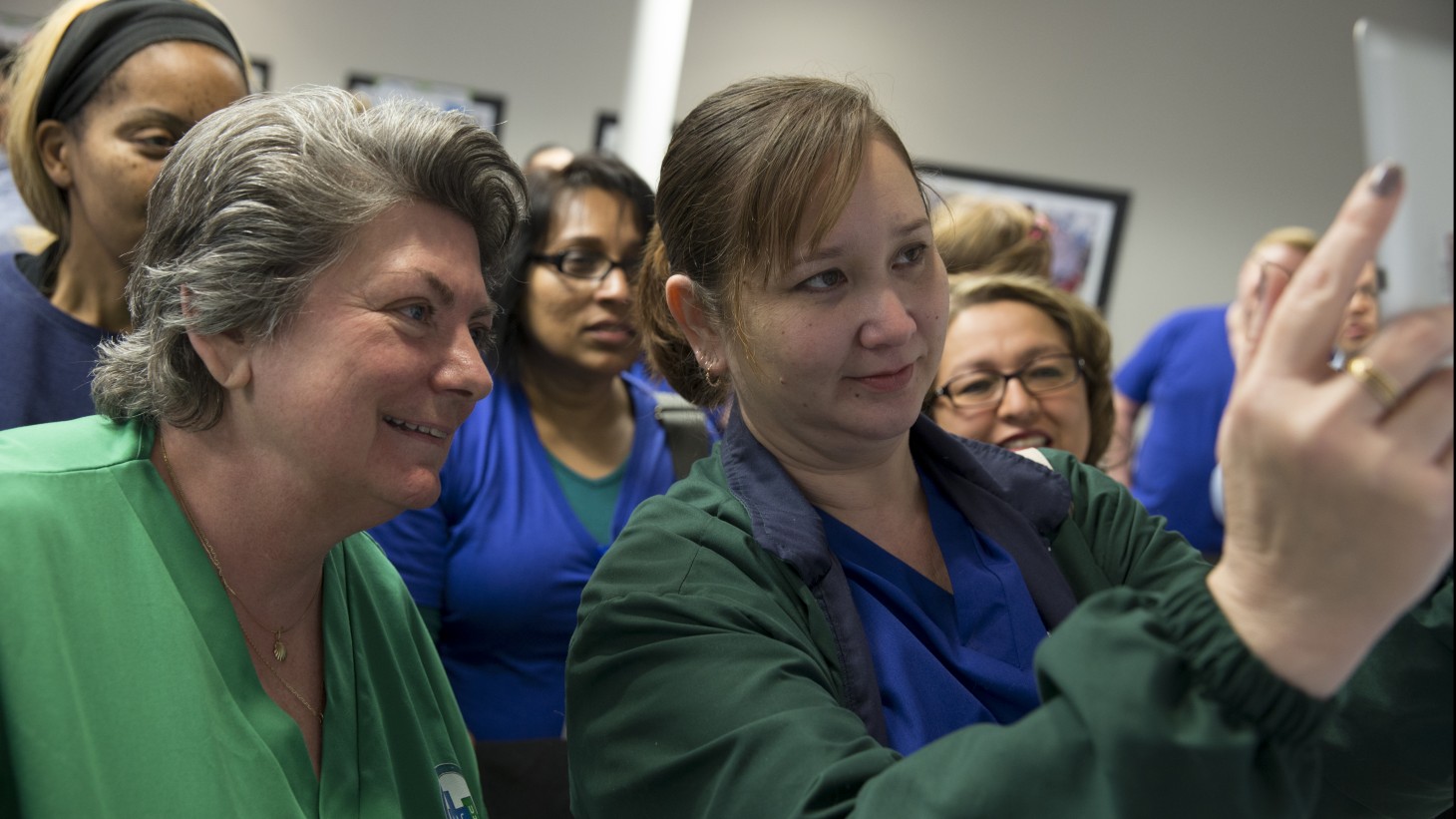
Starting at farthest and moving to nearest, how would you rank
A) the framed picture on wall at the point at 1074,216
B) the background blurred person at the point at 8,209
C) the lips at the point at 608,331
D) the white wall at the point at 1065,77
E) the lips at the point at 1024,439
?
the framed picture on wall at the point at 1074,216 < the white wall at the point at 1065,77 < the lips at the point at 608,331 < the lips at the point at 1024,439 < the background blurred person at the point at 8,209

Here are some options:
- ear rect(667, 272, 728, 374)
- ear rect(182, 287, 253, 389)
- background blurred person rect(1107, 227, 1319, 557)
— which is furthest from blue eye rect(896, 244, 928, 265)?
background blurred person rect(1107, 227, 1319, 557)

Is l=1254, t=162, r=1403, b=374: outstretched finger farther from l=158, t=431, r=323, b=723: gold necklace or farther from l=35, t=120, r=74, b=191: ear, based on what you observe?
l=35, t=120, r=74, b=191: ear

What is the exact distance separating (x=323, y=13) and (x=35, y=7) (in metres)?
1.07

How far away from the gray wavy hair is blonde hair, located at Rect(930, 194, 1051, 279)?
137cm

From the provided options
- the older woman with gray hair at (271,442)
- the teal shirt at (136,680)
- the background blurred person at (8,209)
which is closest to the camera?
the teal shirt at (136,680)

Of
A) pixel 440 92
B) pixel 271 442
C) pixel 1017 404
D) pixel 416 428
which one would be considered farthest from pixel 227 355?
pixel 440 92

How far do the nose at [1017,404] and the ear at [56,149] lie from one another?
166 centimetres

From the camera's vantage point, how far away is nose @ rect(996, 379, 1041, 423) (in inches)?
97.0

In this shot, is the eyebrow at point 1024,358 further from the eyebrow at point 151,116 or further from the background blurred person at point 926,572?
the eyebrow at point 151,116

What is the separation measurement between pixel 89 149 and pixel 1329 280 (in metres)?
1.91

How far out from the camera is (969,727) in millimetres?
1021

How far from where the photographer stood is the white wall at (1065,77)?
568 cm

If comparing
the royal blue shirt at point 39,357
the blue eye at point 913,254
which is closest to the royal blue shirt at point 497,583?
the royal blue shirt at point 39,357

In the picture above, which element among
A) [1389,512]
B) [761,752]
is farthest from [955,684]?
[1389,512]
